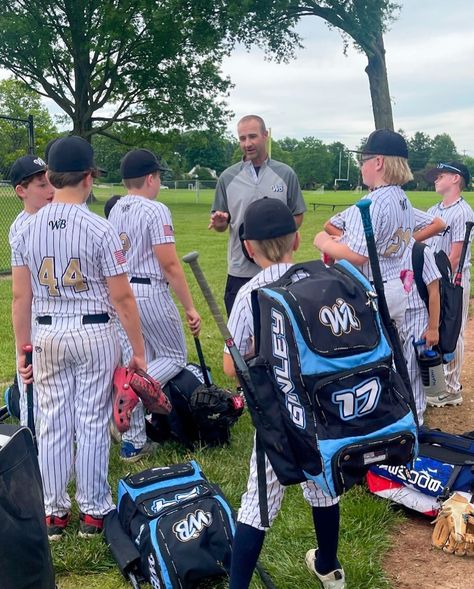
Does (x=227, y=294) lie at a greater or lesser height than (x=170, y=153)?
lesser

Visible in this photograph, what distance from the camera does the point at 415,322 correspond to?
4.33m

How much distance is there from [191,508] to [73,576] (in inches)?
26.8

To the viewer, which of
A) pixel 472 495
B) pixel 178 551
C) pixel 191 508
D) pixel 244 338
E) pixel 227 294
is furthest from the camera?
pixel 227 294

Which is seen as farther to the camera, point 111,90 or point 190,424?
point 111,90

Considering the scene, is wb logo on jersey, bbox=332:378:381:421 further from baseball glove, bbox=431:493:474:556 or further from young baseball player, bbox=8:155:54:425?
young baseball player, bbox=8:155:54:425

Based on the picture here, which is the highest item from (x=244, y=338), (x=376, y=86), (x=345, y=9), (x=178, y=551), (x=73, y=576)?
(x=345, y=9)

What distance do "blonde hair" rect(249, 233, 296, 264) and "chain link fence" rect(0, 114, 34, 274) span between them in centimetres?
319

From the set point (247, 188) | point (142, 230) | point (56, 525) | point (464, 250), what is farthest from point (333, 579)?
point (464, 250)

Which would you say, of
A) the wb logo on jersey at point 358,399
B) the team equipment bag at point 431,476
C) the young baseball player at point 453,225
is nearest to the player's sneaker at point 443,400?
the young baseball player at point 453,225

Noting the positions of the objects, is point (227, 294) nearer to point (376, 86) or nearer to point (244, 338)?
point (244, 338)

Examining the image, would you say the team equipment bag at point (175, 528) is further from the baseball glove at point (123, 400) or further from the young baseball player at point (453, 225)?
the young baseball player at point (453, 225)

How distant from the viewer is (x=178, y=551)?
9.12 feet

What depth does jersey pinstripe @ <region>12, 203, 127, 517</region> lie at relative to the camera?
10.4 ft

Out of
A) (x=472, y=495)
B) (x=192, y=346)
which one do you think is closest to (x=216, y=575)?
(x=472, y=495)
